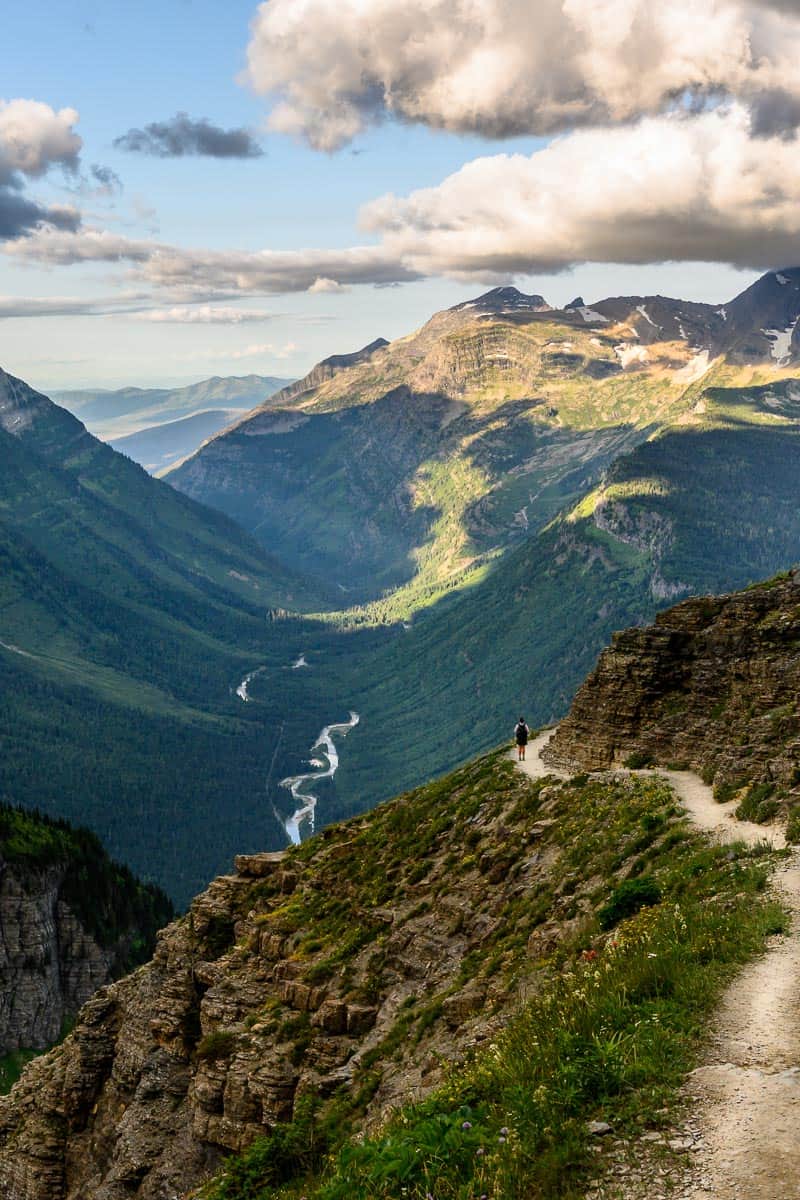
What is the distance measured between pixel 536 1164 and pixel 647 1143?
207cm

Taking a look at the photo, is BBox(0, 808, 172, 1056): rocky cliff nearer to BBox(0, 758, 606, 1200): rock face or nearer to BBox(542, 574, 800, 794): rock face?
BBox(0, 758, 606, 1200): rock face

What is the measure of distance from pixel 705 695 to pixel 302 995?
24601mm

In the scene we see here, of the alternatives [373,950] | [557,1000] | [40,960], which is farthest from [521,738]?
[40,960]

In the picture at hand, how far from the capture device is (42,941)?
552 ft

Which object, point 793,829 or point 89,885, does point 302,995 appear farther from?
point 89,885

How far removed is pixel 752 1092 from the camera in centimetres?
2083

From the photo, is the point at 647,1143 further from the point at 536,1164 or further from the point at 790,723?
the point at 790,723

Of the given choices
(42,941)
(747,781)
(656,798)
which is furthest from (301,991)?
(42,941)

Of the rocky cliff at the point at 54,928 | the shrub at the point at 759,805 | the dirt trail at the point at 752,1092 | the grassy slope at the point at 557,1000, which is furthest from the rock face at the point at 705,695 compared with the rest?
the rocky cliff at the point at 54,928

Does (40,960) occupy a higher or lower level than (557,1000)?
lower

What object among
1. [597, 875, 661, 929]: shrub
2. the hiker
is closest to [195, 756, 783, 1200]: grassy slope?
[597, 875, 661, 929]: shrub

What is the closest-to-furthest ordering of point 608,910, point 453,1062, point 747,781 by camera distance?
point 453,1062 < point 608,910 < point 747,781

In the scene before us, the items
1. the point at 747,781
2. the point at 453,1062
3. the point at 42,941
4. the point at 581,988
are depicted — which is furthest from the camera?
the point at 42,941

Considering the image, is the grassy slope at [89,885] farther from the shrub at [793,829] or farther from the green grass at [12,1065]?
the shrub at [793,829]
